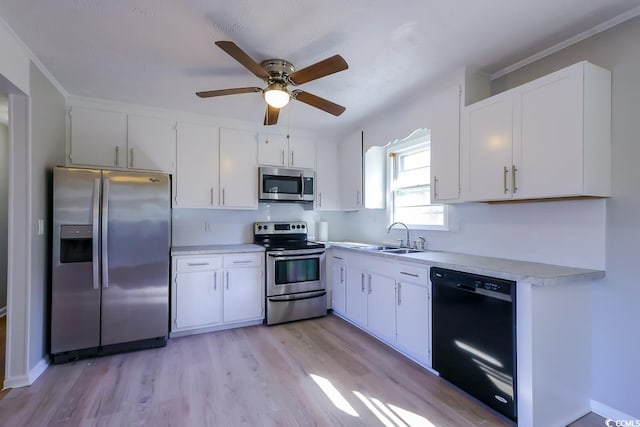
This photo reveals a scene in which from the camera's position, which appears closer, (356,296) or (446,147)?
(446,147)

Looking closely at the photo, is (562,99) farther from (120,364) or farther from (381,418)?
(120,364)

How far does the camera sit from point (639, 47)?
1790 millimetres

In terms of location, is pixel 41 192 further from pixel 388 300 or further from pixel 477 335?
pixel 477 335

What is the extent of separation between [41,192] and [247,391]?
2297 mm

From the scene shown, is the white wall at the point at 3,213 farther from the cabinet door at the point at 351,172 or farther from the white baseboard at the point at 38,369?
the cabinet door at the point at 351,172

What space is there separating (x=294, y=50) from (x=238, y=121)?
1.81 meters

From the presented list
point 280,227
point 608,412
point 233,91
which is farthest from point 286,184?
point 608,412

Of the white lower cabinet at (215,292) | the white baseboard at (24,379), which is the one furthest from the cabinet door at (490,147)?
the white baseboard at (24,379)

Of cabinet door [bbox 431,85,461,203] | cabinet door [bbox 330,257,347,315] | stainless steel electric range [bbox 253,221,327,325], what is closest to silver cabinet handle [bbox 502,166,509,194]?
cabinet door [bbox 431,85,461,203]

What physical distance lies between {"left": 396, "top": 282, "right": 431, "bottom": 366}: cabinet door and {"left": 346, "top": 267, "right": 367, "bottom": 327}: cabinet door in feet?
1.82

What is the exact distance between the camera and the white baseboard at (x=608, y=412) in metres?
1.83

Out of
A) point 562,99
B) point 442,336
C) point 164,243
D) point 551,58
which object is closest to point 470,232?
point 442,336

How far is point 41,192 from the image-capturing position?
2492 mm

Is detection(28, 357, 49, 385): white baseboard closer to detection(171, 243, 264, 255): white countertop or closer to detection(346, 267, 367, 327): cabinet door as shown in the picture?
detection(171, 243, 264, 255): white countertop
